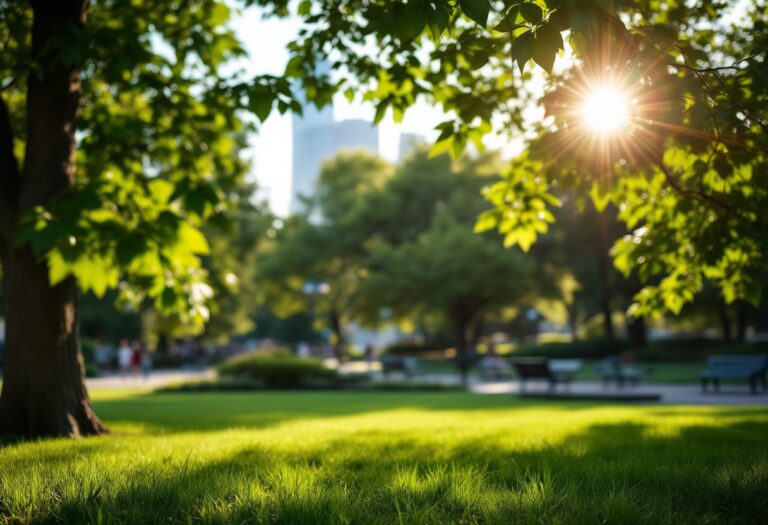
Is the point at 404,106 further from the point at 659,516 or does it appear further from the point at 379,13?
the point at 659,516

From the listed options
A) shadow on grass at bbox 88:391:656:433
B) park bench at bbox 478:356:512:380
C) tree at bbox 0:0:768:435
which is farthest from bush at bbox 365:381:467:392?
tree at bbox 0:0:768:435

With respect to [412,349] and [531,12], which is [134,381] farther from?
[412,349]

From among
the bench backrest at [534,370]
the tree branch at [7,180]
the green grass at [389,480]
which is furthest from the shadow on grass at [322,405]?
the green grass at [389,480]

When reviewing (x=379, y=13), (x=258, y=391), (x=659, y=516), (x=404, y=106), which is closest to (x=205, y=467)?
(x=659, y=516)

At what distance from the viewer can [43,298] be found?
260 inches

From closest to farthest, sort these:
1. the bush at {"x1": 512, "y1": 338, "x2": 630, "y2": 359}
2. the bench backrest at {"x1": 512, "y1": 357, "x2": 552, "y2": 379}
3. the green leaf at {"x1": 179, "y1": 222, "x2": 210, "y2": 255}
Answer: the green leaf at {"x1": 179, "y1": 222, "x2": 210, "y2": 255}, the bench backrest at {"x1": 512, "y1": 357, "x2": 552, "y2": 379}, the bush at {"x1": 512, "y1": 338, "x2": 630, "y2": 359}

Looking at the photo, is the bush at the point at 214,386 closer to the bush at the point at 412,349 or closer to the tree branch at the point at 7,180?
the tree branch at the point at 7,180

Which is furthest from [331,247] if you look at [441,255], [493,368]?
[493,368]

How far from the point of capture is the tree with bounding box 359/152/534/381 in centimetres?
3931

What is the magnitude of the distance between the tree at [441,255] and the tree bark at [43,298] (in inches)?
1287

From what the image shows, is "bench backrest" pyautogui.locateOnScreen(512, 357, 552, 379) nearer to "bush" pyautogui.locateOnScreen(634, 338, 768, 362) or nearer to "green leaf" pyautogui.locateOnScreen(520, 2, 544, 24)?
"green leaf" pyautogui.locateOnScreen(520, 2, 544, 24)

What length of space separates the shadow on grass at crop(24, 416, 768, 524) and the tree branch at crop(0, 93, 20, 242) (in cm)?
354

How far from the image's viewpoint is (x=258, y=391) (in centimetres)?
2442

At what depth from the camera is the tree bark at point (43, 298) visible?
6551 mm
